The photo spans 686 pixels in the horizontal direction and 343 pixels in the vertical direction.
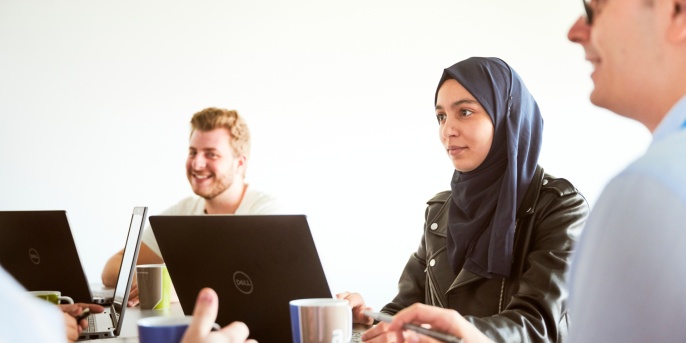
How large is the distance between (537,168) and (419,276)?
0.47 meters

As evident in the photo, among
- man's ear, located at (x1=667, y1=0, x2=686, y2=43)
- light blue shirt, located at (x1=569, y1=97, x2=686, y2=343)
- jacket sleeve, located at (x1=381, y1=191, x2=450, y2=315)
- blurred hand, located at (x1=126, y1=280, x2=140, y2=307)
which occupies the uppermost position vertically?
man's ear, located at (x1=667, y1=0, x2=686, y2=43)

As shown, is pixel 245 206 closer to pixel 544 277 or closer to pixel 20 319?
pixel 544 277

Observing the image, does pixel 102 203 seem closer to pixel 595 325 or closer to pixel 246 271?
pixel 246 271

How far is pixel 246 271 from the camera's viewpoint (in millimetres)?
1402

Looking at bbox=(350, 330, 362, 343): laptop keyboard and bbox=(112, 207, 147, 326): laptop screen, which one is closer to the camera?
bbox=(350, 330, 362, 343): laptop keyboard

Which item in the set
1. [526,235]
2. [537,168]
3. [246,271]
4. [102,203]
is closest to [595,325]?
[246,271]

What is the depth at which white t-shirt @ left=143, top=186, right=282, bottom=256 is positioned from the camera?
2.94m

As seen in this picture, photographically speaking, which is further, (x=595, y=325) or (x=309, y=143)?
(x=309, y=143)

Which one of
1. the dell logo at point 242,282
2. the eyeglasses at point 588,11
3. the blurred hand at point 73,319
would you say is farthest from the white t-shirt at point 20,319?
the blurred hand at point 73,319

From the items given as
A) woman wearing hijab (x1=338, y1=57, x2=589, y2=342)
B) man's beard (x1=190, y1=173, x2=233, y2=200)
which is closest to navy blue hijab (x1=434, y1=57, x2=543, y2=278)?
woman wearing hijab (x1=338, y1=57, x2=589, y2=342)

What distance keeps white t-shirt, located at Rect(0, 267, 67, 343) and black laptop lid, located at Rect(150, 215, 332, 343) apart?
0.72 m

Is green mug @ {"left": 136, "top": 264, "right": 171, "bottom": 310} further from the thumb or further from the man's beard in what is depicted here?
the thumb

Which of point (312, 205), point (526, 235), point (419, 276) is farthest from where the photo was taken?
point (312, 205)

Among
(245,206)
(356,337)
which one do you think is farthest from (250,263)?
(245,206)
